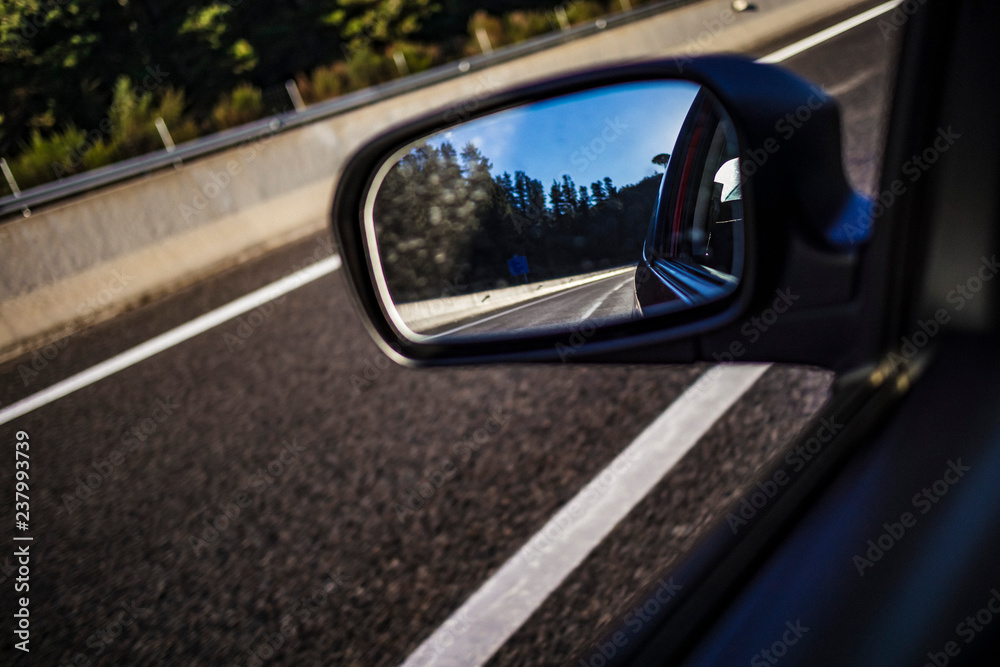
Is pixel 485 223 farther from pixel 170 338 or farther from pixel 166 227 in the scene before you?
pixel 166 227

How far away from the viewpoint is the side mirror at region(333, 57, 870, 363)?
1.08m

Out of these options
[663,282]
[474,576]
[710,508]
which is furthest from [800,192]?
[474,576]

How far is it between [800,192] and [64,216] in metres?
7.83

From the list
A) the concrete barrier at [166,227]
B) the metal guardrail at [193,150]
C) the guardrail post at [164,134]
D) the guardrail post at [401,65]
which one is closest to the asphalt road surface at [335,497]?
the concrete barrier at [166,227]

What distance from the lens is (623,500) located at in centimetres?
268

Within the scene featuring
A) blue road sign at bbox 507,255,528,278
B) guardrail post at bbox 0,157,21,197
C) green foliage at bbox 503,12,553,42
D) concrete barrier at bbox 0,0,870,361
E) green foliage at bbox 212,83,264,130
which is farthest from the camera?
green foliage at bbox 503,12,553,42

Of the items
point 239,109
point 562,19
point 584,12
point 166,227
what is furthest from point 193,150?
point 584,12

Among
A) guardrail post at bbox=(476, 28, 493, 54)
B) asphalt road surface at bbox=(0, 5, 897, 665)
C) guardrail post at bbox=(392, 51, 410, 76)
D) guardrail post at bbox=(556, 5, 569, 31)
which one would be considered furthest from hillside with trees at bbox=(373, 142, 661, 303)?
guardrail post at bbox=(556, 5, 569, 31)

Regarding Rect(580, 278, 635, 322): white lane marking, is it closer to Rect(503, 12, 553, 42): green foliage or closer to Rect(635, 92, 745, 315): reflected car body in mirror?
Rect(635, 92, 745, 315): reflected car body in mirror

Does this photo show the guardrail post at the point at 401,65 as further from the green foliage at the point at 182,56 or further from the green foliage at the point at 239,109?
the green foliage at the point at 239,109

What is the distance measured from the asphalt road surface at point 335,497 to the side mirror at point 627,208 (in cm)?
54

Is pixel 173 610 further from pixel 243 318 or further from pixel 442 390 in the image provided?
pixel 243 318

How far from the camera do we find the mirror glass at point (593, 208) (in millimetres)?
1200

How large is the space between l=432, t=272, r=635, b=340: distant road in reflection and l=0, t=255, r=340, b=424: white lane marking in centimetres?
457
